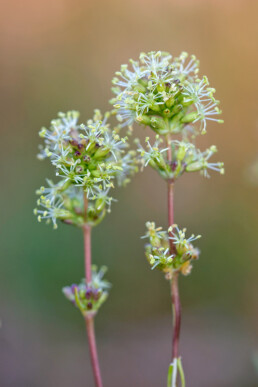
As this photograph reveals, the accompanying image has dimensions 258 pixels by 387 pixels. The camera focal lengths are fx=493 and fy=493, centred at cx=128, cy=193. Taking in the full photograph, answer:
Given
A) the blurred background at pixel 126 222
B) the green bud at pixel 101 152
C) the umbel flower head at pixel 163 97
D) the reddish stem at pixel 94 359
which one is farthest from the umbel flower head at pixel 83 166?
the blurred background at pixel 126 222

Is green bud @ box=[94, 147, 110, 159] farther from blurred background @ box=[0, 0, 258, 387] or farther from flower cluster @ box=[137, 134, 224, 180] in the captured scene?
blurred background @ box=[0, 0, 258, 387]

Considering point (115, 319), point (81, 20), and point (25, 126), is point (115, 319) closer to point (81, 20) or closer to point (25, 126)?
point (25, 126)

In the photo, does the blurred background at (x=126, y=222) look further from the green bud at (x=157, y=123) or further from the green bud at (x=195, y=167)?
the green bud at (x=157, y=123)

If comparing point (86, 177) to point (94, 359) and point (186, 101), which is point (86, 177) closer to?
point (186, 101)

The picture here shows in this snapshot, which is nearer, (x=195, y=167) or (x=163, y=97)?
(x=163, y=97)

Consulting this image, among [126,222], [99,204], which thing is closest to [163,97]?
[99,204]

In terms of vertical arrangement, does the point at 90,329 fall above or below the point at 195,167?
below

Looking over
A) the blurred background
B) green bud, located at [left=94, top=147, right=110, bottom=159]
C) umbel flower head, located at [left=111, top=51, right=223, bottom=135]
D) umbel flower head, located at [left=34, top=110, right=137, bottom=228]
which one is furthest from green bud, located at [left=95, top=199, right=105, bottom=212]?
the blurred background

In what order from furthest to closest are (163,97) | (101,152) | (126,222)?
1. (126,222)
2. (101,152)
3. (163,97)
